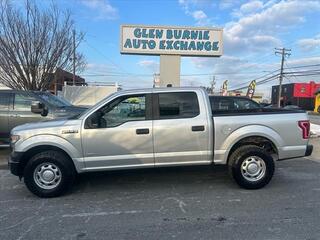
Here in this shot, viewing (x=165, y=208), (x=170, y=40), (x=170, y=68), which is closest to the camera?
(x=165, y=208)

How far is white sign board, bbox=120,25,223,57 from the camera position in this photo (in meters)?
17.4

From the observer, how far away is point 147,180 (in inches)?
284

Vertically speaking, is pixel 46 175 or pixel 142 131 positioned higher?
pixel 142 131

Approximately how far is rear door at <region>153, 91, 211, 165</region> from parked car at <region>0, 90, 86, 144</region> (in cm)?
411

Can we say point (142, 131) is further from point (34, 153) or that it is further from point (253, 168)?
point (253, 168)

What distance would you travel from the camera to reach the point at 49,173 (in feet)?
20.3

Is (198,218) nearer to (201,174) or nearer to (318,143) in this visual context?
(201,174)

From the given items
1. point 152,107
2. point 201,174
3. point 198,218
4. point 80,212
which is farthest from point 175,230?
point 201,174

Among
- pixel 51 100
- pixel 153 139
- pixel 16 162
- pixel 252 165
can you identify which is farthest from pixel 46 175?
pixel 51 100

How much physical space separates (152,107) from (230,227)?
2.51 metres

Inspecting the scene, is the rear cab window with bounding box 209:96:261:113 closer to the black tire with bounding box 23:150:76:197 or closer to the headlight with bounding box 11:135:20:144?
the black tire with bounding box 23:150:76:197

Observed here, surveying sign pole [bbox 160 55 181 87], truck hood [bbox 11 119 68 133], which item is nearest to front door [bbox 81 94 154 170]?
truck hood [bbox 11 119 68 133]

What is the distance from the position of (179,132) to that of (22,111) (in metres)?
5.40

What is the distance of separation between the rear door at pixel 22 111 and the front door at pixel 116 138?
4.05 meters
